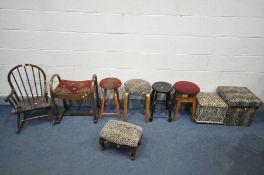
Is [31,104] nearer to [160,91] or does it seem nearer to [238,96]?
[160,91]

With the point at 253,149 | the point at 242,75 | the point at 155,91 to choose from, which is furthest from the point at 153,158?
the point at 242,75

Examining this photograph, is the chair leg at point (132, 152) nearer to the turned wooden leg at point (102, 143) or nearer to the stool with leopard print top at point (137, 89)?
the turned wooden leg at point (102, 143)

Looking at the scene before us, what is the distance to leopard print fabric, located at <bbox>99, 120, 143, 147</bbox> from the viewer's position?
2.07 meters

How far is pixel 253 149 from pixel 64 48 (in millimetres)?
2693

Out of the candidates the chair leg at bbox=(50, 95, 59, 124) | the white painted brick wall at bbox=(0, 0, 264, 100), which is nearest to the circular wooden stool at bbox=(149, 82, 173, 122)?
the white painted brick wall at bbox=(0, 0, 264, 100)

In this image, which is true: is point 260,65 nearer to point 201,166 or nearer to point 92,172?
point 201,166

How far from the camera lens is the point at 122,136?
2.09 metres

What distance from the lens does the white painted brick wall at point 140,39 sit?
2387 mm

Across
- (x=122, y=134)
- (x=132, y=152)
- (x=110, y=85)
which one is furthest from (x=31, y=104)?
(x=132, y=152)

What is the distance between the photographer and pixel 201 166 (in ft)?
6.89

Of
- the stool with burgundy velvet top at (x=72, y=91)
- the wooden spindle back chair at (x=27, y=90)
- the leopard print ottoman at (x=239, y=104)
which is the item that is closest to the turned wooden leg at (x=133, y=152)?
the stool with burgundy velvet top at (x=72, y=91)

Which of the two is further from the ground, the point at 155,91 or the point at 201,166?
the point at 155,91

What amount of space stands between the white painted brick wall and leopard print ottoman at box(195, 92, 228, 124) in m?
0.30

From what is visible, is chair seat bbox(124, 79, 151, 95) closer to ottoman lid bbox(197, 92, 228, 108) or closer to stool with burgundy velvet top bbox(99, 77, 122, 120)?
stool with burgundy velvet top bbox(99, 77, 122, 120)
